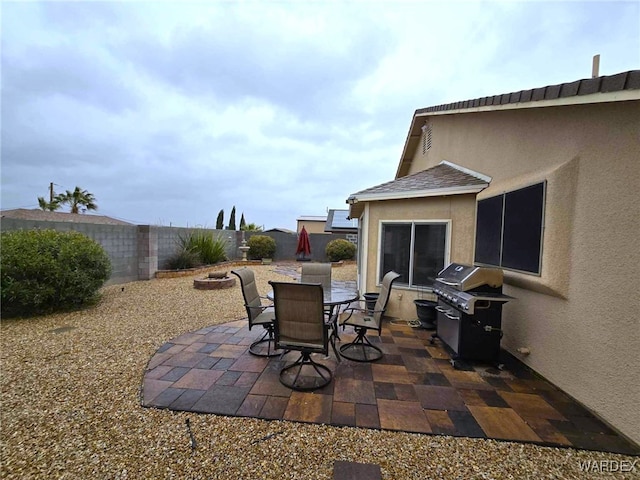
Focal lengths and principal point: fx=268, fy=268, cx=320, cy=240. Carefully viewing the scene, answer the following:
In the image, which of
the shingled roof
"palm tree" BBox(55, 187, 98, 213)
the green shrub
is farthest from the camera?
"palm tree" BBox(55, 187, 98, 213)

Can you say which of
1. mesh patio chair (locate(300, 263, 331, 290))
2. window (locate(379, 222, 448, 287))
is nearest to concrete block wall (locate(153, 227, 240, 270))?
mesh patio chair (locate(300, 263, 331, 290))

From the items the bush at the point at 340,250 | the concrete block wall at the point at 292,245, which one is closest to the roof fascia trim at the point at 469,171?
the bush at the point at 340,250

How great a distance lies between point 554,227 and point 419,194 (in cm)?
245

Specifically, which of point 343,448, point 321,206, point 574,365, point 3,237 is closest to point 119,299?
point 3,237

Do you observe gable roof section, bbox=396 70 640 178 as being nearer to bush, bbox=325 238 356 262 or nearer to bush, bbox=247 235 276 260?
bush, bbox=325 238 356 262

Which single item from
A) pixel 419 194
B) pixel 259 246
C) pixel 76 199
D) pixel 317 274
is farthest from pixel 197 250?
pixel 76 199

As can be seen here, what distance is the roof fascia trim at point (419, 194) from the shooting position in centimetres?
514

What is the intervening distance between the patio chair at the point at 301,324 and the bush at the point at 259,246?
13.0 metres

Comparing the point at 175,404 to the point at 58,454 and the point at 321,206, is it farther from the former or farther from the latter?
the point at 321,206

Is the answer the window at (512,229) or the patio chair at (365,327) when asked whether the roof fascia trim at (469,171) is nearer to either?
the window at (512,229)

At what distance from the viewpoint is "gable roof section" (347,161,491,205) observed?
17.2 feet

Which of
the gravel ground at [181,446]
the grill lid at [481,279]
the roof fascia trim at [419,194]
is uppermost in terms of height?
the roof fascia trim at [419,194]

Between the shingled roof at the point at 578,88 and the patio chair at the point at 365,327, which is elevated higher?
the shingled roof at the point at 578,88

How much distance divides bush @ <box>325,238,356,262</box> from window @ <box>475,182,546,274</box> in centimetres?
1097
